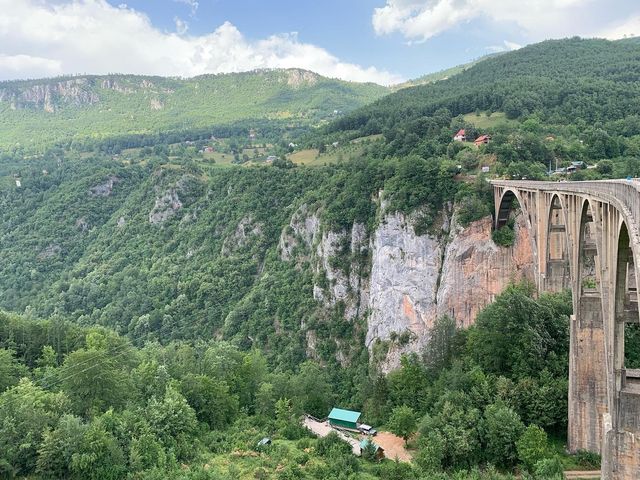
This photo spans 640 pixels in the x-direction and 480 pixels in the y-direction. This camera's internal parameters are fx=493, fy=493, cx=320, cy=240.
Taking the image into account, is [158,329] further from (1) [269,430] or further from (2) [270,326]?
(1) [269,430]

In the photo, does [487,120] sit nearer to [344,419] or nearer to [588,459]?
[344,419]

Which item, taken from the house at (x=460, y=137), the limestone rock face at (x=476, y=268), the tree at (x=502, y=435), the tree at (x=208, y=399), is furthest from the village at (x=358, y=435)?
the house at (x=460, y=137)

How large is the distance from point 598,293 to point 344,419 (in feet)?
64.8

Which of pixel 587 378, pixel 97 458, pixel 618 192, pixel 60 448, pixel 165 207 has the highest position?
pixel 618 192

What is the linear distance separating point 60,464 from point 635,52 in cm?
12242

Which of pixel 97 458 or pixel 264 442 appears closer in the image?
pixel 97 458

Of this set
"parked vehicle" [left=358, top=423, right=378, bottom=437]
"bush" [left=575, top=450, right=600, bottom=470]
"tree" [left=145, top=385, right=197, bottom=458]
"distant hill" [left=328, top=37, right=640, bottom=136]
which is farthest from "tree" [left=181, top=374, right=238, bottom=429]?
"distant hill" [left=328, top=37, right=640, bottom=136]

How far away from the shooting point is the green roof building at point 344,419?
36281 mm

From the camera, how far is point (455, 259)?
51562mm

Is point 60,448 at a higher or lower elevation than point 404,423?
higher

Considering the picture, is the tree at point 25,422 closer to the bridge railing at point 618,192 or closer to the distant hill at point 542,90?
the bridge railing at point 618,192

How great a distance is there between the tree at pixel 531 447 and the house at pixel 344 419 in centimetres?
1372

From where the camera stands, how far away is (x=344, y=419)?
36750mm

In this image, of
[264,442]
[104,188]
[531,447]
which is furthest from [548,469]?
[104,188]
